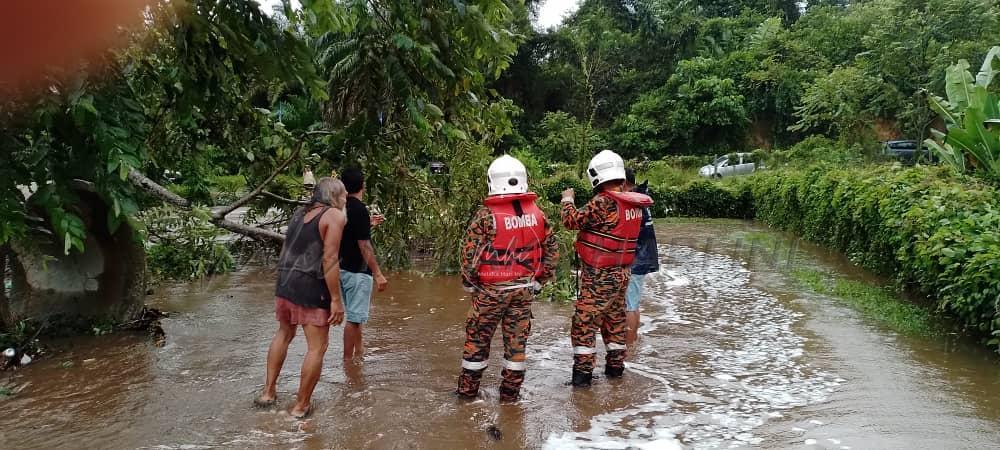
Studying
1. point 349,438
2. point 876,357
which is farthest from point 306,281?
point 876,357

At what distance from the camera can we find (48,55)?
3.69 meters

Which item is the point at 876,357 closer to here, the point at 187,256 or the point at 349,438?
the point at 349,438

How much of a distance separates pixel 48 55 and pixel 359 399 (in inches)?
114

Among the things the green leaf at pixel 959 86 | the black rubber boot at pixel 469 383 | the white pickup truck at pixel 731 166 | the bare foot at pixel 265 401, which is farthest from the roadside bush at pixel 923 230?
the white pickup truck at pixel 731 166

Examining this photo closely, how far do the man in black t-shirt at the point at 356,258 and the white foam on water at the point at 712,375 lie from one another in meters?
2.05

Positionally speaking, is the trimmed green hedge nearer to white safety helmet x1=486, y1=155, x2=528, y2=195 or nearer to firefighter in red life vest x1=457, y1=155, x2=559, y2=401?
firefighter in red life vest x1=457, y1=155, x2=559, y2=401

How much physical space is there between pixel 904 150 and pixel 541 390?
26.0 m

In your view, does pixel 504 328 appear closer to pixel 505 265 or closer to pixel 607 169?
pixel 505 265

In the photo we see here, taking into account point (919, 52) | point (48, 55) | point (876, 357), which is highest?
point (919, 52)

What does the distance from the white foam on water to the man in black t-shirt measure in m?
2.05

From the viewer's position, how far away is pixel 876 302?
28.4ft

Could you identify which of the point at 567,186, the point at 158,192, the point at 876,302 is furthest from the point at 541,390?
the point at 567,186

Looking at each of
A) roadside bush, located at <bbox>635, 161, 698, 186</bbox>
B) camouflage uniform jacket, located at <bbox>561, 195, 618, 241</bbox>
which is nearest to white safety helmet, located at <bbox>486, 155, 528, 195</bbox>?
camouflage uniform jacket, located at <bbox>561, 195, 618, 241</bbox>

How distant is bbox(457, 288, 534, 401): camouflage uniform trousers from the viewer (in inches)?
195
